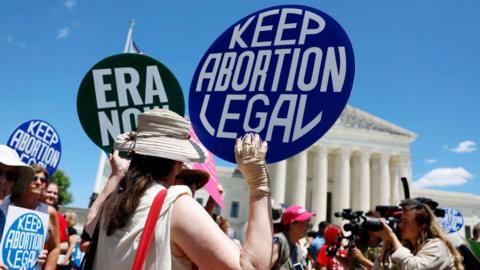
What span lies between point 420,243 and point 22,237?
2.91m

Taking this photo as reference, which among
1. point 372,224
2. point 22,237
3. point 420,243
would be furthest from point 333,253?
point 22,237

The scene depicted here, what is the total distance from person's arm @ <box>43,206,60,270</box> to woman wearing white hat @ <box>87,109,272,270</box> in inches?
87.1

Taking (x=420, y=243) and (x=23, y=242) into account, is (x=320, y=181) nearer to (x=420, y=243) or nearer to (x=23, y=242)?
(x=420, y=243)

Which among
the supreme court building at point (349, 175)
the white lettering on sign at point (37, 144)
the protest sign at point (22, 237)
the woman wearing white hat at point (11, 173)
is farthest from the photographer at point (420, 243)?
the supreme court building at point (349, 175)

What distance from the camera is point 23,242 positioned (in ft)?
8.54

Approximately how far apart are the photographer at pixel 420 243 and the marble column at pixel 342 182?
4157cm

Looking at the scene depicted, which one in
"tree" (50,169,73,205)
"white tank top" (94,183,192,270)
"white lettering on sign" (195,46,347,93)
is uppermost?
"white lettering on sign" (195,46,347,93)

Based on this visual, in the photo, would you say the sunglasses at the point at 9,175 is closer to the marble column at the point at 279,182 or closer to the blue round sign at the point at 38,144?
the blue round sign at the point at 38,144

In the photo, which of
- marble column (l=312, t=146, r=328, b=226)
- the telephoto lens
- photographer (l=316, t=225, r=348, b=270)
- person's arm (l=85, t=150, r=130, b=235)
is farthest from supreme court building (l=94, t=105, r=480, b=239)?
person's arm (l=85, t=150, r=130, b=235)

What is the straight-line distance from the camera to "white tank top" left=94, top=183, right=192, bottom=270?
1.31 m

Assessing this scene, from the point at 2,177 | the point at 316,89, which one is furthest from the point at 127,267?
the point at 2,177

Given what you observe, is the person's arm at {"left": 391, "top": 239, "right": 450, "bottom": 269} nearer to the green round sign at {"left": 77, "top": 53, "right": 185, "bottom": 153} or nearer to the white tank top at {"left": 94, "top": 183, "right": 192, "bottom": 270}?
the green round sign at {"left": 77, "top": 53, "right": 185, "bottom": 153}

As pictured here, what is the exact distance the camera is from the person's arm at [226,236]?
1.25 m

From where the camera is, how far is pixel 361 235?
4.36 m
